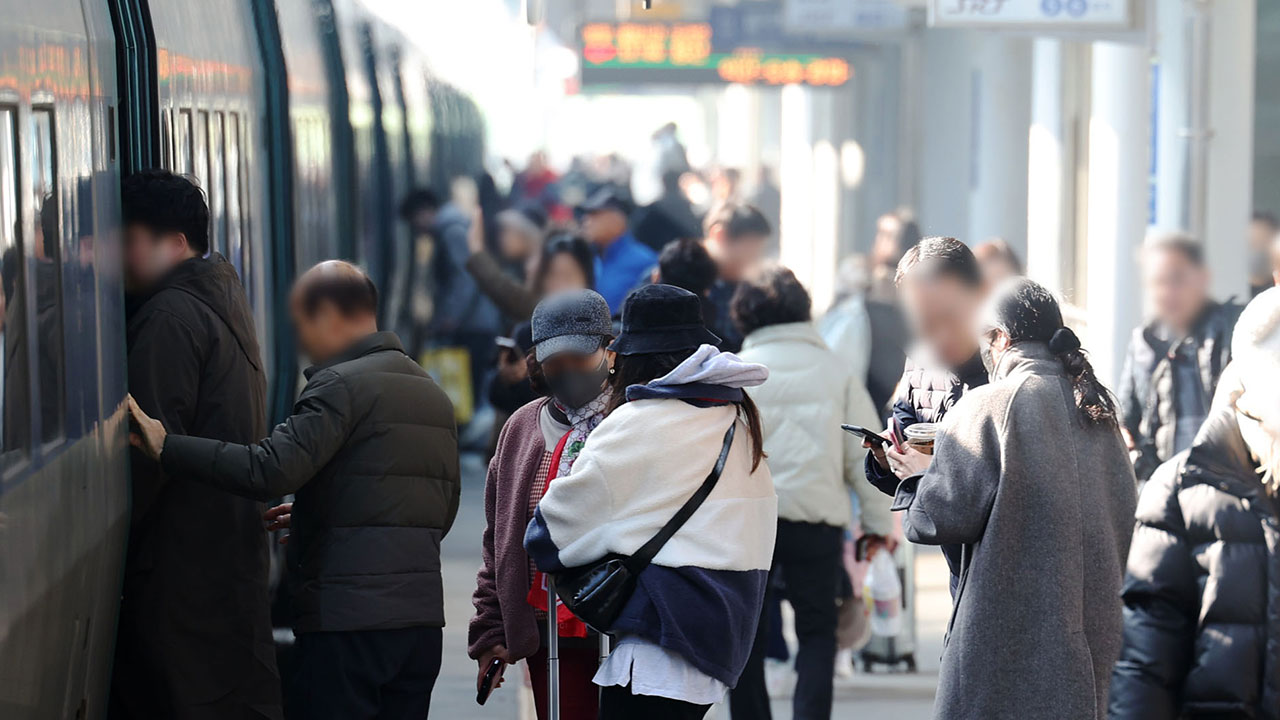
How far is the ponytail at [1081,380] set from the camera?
4328mm

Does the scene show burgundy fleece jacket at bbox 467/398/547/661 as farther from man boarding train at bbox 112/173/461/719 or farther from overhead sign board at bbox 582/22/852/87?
overhead sign board at bbox 582/22/852/87

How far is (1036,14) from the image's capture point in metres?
7.84

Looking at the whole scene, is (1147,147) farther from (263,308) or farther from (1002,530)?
(1002,530)

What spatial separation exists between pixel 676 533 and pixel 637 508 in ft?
0.32

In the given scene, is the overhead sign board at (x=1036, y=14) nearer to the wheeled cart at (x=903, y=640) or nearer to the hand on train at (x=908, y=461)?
the wheeled cart at (x=903, y=640)

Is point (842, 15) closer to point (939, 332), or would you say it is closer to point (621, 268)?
point (621, 268)

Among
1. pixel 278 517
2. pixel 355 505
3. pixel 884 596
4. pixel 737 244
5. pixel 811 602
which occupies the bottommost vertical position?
pixel 884 596

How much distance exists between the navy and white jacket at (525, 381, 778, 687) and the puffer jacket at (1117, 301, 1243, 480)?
115 inches

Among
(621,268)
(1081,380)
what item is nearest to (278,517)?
(1081,380)

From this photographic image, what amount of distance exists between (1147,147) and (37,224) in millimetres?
5151

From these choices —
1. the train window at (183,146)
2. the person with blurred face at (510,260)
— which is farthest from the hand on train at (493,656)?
the person with blurred face at (510,260)

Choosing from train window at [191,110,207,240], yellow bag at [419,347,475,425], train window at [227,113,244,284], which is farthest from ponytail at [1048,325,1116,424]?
yellow bag at [419,347,475,425]

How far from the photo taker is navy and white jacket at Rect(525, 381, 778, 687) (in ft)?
13.6

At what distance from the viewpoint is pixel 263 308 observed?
22.7 ft
